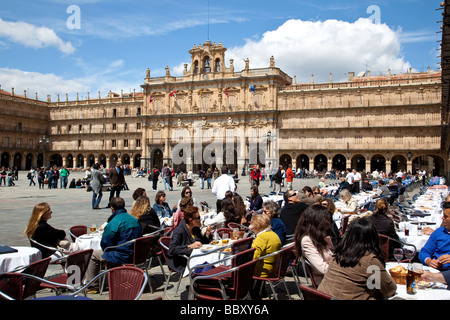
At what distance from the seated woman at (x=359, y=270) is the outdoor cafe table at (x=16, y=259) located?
3576 millimetres

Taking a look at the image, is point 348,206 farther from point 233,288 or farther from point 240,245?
point 233,288

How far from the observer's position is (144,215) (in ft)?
20.2

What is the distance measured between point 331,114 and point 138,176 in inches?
886

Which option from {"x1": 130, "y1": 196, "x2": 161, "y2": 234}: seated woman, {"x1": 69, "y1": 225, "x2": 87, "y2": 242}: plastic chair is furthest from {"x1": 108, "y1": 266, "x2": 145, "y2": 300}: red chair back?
{"x1": 69, "y1": 225, "x2": 87, "y2": 242}: plastic chair

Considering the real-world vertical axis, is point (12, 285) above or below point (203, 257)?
above

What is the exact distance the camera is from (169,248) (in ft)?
16.0

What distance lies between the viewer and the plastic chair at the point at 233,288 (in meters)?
3.77

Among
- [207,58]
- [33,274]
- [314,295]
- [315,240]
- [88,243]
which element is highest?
[207,58]

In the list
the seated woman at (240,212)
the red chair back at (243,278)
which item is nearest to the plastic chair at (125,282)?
the red chair back at (243,278)

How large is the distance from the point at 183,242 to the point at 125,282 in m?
1.68

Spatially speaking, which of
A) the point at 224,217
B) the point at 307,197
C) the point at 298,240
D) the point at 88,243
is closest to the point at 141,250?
the point at 88,243
